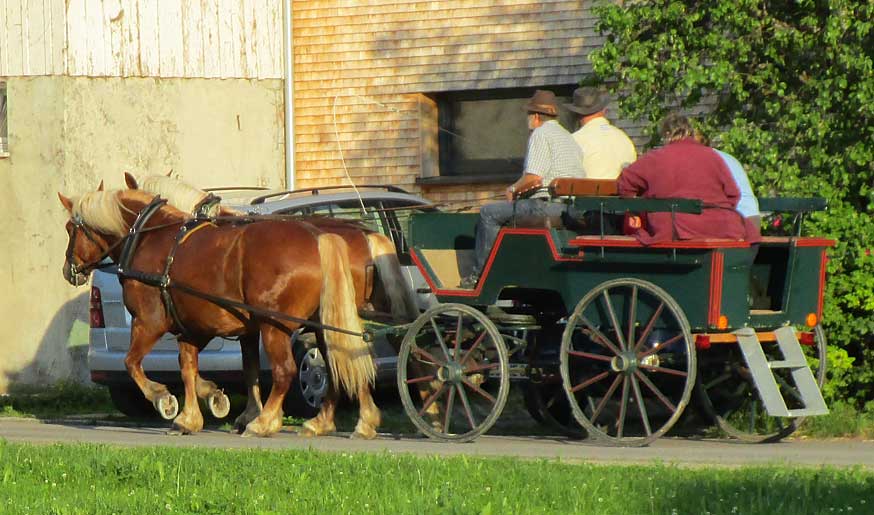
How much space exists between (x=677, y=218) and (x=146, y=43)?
32.6ft

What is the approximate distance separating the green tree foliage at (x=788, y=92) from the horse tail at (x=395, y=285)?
2.75m

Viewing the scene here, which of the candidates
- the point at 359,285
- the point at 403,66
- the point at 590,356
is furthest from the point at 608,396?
the point at 403,66

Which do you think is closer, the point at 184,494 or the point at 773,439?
the point at 184,494

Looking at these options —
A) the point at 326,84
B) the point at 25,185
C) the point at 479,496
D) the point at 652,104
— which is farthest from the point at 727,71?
the point at 25,185

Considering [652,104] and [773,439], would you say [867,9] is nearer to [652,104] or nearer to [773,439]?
[652,104]

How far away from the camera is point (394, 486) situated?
8844mm

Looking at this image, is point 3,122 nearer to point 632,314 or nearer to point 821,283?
point 632,314

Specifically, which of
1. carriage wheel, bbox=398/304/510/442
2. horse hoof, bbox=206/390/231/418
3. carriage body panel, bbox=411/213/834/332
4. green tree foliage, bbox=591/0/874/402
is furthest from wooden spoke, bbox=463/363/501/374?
green tree foliage, bbox=591/0/874/402

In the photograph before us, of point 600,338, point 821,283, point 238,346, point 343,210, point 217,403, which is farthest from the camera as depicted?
point 343,210

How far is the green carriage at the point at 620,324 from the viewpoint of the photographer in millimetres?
10953

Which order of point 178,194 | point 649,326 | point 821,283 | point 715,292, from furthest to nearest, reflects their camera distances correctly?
point 178,194
point 821,283
point 649,326
point 715,292

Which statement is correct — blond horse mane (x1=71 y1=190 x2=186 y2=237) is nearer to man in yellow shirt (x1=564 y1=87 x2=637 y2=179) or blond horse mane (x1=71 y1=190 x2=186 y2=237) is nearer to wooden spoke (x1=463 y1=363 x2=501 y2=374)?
wooden spoke (x1=463 y1=363 x2=501 y2=374)

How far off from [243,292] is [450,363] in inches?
71.5

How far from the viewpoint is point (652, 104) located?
14.3m
